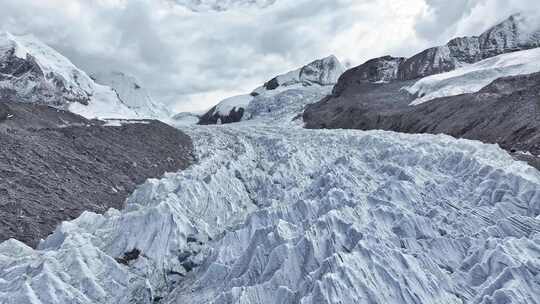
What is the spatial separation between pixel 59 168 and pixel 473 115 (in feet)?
124

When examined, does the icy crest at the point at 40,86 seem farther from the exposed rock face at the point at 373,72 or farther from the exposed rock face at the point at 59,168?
the exposed rock face at the point at 59,168

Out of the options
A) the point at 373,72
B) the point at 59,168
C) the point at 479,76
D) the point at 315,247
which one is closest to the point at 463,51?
the point at 373,72

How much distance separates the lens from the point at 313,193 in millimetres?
24469

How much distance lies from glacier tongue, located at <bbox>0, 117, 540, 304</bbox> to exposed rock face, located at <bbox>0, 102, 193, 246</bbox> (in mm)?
2674

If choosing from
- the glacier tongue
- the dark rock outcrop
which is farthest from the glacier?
the dark rock outcrop

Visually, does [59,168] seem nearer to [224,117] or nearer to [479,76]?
[479,76]

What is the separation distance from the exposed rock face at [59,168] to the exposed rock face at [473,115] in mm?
25207

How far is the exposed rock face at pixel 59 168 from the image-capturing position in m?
22.0

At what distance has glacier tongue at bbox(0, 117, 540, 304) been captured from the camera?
13.7 m

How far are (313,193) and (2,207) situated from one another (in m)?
14.5

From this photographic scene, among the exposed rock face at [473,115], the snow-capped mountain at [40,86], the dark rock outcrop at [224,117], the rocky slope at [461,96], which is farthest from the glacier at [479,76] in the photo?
the dark rock outcrop at [224,117]

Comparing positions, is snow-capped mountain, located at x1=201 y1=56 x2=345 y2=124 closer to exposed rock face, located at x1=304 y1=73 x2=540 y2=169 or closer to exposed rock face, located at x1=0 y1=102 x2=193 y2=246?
exposed rock face, located at x1=304 y1=73 x2=540 y2=169

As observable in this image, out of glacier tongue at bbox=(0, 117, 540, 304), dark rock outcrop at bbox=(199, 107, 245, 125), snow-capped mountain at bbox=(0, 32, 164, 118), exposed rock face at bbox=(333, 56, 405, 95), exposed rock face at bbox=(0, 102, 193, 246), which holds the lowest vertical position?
glacier tongue at bbox=(0, 117, 540, 304)

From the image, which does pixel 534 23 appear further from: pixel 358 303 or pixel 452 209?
pixel 358 303
